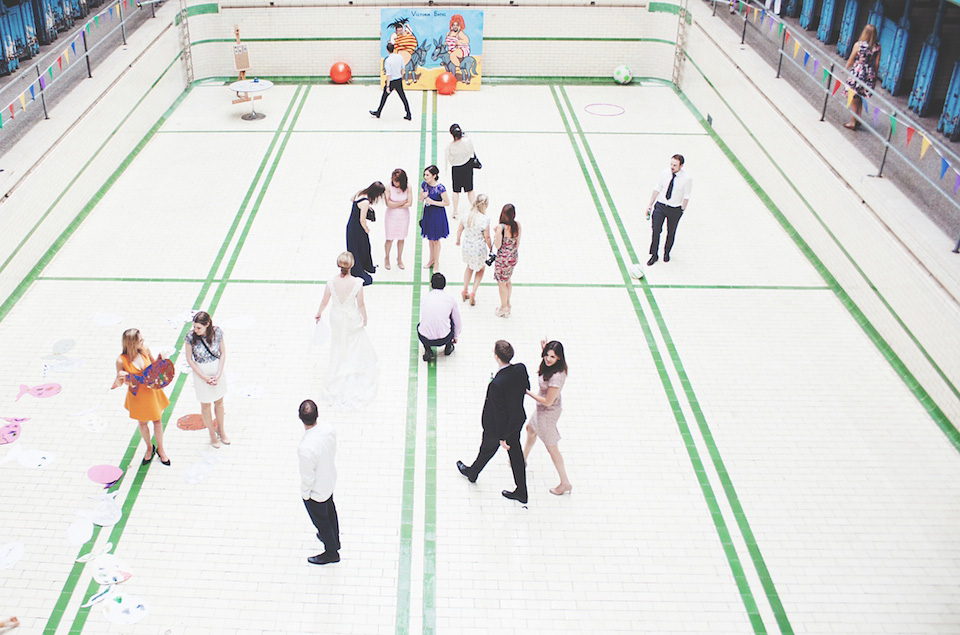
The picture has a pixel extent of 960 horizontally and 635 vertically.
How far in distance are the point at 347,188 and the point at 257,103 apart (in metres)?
3.99

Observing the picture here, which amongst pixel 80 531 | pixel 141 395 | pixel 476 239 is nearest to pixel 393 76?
pixel 476 239

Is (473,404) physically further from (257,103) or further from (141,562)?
(257,103)

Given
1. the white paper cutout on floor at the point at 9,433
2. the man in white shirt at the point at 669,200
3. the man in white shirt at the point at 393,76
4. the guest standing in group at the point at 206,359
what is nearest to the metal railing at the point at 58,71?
the white paper cutout on floor at the point at 9,433

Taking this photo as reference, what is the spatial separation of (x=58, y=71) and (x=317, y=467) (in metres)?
9.19

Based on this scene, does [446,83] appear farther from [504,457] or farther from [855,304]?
[504,457]

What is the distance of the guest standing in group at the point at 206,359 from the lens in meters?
6.23

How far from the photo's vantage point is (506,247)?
8172mm

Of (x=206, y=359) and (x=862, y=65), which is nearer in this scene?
(x=206, y=359)

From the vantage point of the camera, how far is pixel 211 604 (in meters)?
5.64

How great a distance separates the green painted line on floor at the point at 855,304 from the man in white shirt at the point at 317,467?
5522 mm

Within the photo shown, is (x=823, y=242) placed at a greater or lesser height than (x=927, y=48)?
lesser

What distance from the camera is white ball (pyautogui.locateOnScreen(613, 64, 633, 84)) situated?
15203mm

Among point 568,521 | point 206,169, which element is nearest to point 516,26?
point 206,169

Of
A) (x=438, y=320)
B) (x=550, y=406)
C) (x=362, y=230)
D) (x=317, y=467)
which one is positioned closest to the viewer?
(x=317, y=467)
